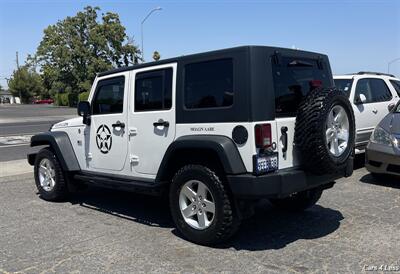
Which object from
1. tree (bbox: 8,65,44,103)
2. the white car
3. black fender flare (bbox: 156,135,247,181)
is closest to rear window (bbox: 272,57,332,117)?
black fender flare (bbox: 156,135,247,181)

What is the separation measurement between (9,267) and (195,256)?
173 cm

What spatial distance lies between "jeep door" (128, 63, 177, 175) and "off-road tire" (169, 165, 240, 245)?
19.8 inches

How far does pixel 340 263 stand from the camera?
4.09 metres

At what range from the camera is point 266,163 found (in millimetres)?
4305

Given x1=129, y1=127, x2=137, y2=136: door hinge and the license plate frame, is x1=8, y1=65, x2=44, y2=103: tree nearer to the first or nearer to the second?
x1=129, y1=127, x2=137, y2=136: door hinge

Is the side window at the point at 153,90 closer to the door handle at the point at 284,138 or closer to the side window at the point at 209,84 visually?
the side window at the point at 209,84

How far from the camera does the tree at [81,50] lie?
56.8 meters

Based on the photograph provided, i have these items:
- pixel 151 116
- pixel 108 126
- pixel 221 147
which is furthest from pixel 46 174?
pixel 221 147

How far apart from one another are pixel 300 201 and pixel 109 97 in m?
2.82

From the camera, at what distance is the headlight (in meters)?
7.09

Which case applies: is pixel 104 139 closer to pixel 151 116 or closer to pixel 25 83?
pixel 151 116

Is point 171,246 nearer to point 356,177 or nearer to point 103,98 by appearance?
point 103,98

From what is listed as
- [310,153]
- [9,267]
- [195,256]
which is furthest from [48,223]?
[310,153]

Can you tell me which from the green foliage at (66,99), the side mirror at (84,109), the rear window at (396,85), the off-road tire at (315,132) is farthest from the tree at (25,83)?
the off-road tire at (315,132)
